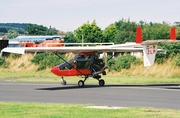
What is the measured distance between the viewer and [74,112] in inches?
810

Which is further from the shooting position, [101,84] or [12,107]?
[101,84]

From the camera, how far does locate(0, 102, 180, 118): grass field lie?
63.8ft

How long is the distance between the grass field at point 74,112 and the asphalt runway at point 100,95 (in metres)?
2.47

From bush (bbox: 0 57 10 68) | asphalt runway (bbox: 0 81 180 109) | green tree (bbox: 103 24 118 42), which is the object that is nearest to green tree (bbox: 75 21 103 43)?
green tree (bbox: 103 24 118 42)

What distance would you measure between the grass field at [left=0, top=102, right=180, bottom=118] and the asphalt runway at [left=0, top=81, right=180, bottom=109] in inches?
97.2

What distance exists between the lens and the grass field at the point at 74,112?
19453mm

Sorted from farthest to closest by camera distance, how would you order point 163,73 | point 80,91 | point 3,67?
1. point 3,67
2. point 163,73
3. point 80,91

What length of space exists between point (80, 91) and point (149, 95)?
4.74 m

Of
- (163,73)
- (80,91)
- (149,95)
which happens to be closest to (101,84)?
(80,91)

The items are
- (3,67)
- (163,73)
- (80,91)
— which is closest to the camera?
(80,91)

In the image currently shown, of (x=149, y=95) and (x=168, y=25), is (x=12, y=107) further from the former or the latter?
(x=168, y=25)

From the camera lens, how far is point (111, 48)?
3497 cm

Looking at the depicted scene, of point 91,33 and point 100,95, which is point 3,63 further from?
point 91,33

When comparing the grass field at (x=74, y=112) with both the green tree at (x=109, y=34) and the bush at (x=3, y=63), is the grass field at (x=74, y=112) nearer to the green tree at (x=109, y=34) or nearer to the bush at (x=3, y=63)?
the bush at (x=3, y=63)
